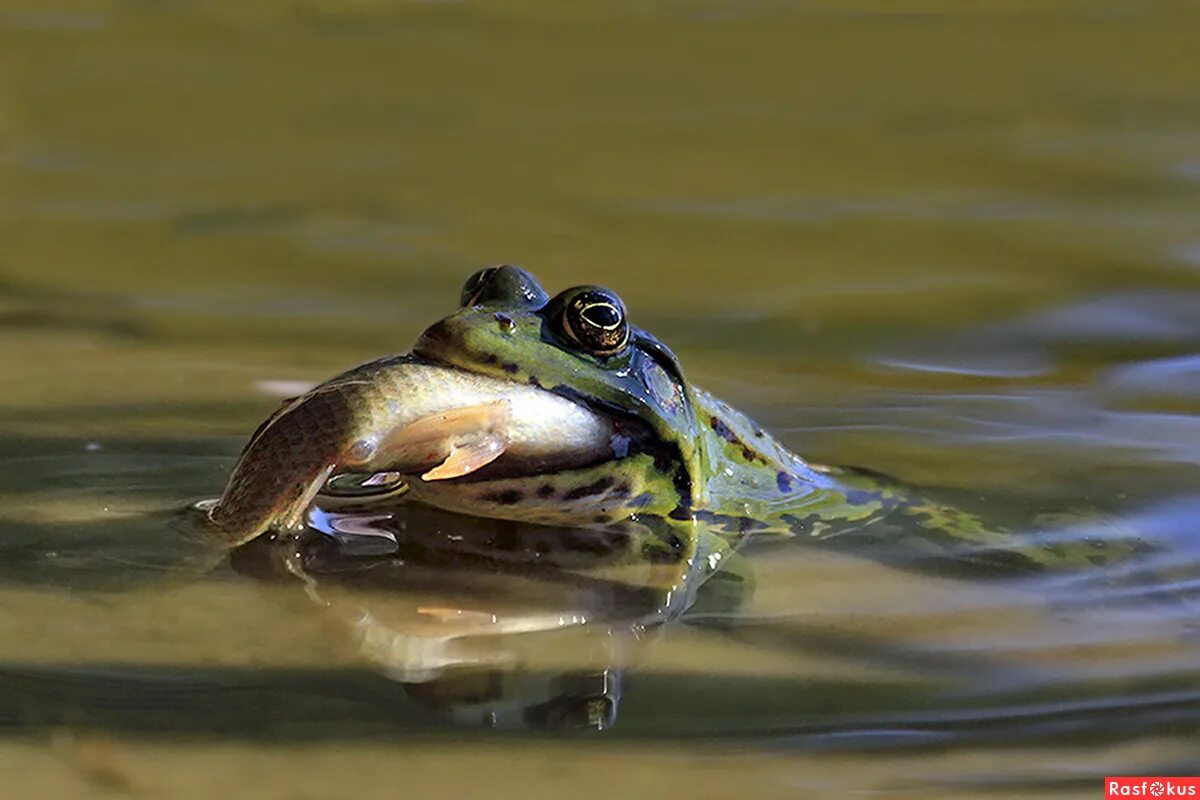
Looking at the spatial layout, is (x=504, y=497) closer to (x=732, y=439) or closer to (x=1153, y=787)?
(x=732, y=439)

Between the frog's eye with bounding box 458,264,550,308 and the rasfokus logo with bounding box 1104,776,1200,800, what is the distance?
4.99ft

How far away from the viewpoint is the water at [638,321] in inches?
110

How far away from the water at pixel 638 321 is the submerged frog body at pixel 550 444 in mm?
167

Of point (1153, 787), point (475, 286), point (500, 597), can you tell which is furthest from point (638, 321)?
point (1153, 787)

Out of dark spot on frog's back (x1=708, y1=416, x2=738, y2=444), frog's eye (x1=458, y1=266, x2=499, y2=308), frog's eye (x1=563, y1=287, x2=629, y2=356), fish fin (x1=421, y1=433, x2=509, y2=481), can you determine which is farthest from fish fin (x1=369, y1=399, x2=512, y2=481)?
dark spot on frog's back (x1=708, y1=416, x2=738, y2=444)

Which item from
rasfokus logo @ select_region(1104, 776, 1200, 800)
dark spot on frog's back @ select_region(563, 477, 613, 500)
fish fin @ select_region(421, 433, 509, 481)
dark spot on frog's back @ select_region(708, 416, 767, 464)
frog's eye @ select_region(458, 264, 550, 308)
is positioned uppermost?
frog's eye @ select_region(458, 264, 550, 308)

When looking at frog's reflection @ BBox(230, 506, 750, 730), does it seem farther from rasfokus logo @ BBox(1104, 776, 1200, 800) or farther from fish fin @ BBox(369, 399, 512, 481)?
rasfokus logo @ BBox(1104, 776, 1200, 800)

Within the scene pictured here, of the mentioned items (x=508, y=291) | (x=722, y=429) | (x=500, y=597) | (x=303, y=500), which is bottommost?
(x=500, y=597)

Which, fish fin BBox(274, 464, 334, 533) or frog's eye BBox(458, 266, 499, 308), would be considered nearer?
fish fin BBox(274, 464, 334, 533)

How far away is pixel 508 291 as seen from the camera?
3.67m

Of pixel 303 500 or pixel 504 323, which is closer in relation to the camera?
pixel 303 500

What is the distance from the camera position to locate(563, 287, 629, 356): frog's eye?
141 inches

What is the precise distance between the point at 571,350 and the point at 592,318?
0.08m

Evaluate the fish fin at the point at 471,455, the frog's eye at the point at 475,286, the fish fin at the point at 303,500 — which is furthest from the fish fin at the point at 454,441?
the frog's eye at the point at 475,286
